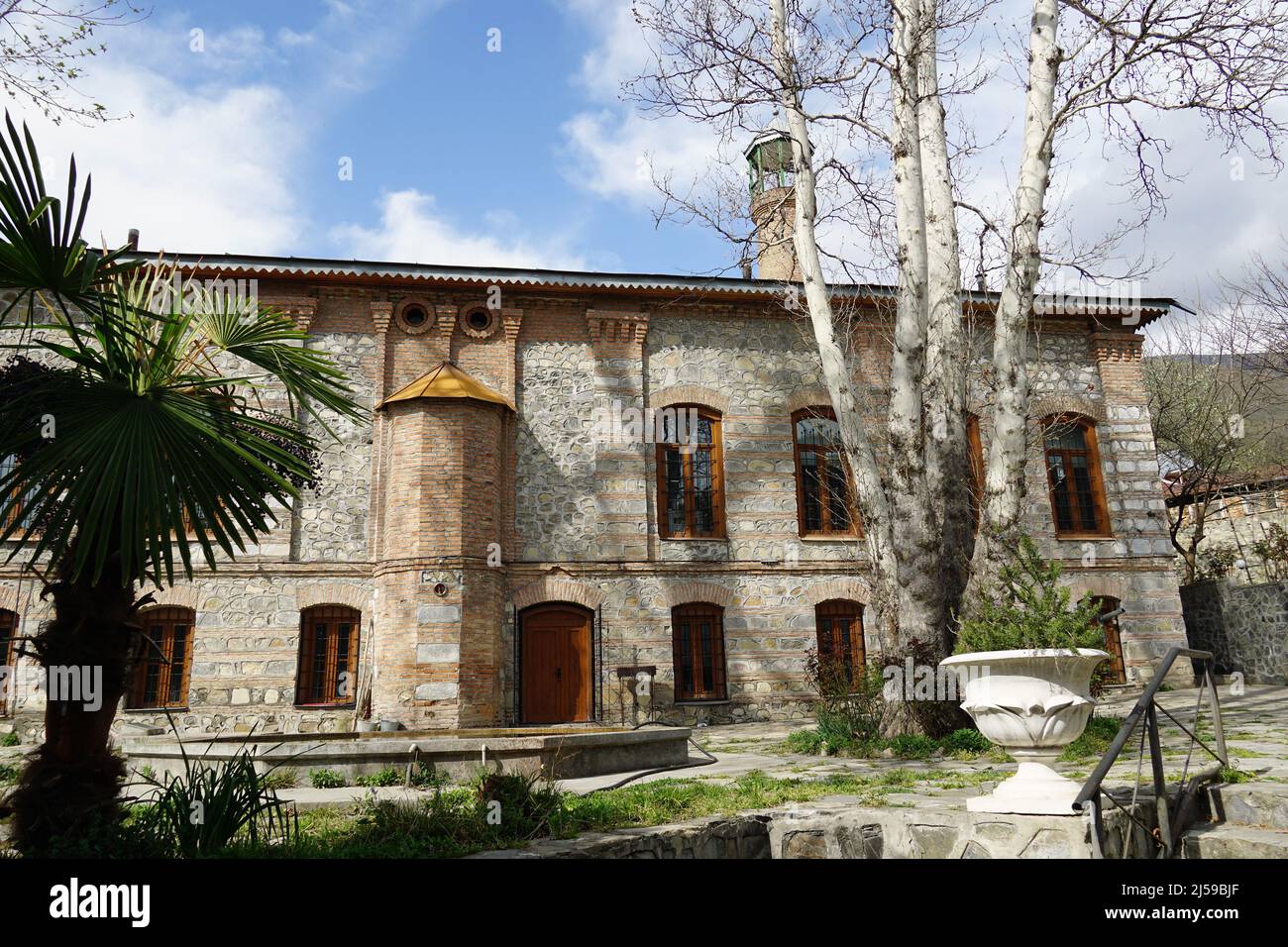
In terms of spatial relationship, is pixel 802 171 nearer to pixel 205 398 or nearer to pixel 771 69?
pixel 771 69

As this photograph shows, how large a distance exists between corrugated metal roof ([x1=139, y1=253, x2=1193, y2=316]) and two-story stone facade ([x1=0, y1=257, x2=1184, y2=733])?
5 cm

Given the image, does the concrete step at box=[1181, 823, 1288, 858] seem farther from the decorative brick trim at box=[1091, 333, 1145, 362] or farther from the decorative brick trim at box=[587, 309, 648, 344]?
the decorative brick trim at box=[1091, 333, 1145, 362]

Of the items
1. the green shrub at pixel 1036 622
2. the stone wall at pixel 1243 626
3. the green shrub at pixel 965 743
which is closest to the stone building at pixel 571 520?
the stone wall at pixel 1243 626

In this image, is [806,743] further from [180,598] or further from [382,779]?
[180,598]

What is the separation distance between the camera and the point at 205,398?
17.5 feet

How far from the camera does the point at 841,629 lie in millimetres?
15305

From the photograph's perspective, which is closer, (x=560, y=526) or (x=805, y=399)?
(x=560, y=526)

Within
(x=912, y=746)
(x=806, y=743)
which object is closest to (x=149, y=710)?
(x=806, y=743)

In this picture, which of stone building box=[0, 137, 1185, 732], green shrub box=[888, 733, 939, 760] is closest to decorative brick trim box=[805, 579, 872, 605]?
stone building box=[0, 137, 1185, 732]

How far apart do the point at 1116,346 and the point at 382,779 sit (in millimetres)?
15969

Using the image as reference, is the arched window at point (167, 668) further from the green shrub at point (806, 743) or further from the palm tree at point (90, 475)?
the palm tree at point (90, 475)
